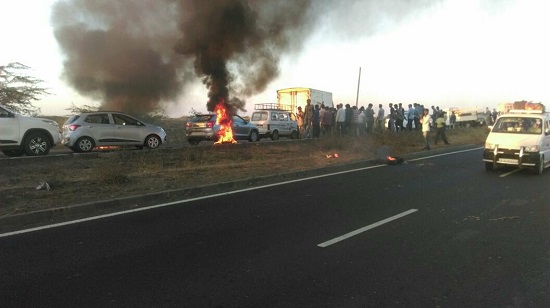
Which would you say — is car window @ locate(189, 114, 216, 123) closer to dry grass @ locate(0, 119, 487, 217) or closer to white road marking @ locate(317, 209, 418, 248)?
dry grass @ locate(0, 119, 487, 217)

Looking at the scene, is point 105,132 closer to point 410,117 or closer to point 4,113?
point 4,113

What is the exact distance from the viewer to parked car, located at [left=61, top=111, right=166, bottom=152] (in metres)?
12.8

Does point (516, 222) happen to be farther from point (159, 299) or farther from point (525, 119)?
point (525, 119)

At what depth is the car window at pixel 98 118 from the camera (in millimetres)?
13156

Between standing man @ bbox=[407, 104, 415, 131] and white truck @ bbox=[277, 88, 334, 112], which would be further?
white truck @ bbox=[277, 88, 334, 112]

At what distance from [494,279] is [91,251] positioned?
4.11m

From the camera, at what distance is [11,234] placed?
513cm

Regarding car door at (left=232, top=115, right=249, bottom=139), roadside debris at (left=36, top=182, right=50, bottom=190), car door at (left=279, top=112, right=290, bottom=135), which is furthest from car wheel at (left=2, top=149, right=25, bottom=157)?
car door at (left=279, top=112, right=290, bottom=135)

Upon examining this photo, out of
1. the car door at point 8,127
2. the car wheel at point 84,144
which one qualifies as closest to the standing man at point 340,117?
the car wheel at point 84,144

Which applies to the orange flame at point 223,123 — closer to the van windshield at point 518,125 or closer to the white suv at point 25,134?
the white suv at point 25,134

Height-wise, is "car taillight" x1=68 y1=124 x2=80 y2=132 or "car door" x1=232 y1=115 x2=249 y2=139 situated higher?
"car taillight" x1=68 y1=124 x2=80 y2=132

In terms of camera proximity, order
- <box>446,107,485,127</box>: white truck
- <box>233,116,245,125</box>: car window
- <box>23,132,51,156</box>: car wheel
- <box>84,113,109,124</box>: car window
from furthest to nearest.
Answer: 1. <box>446,107,485,127</box>: white truck
2. <box>233,116,245,125</box>: car window
3. <box>84,113,109,124</box>: car window
4. <box>23,132,51,156</box>: car wheel

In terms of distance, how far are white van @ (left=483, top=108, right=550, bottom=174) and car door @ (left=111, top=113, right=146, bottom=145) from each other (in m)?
10.7

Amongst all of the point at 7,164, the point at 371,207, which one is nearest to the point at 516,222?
the point at 371,207
